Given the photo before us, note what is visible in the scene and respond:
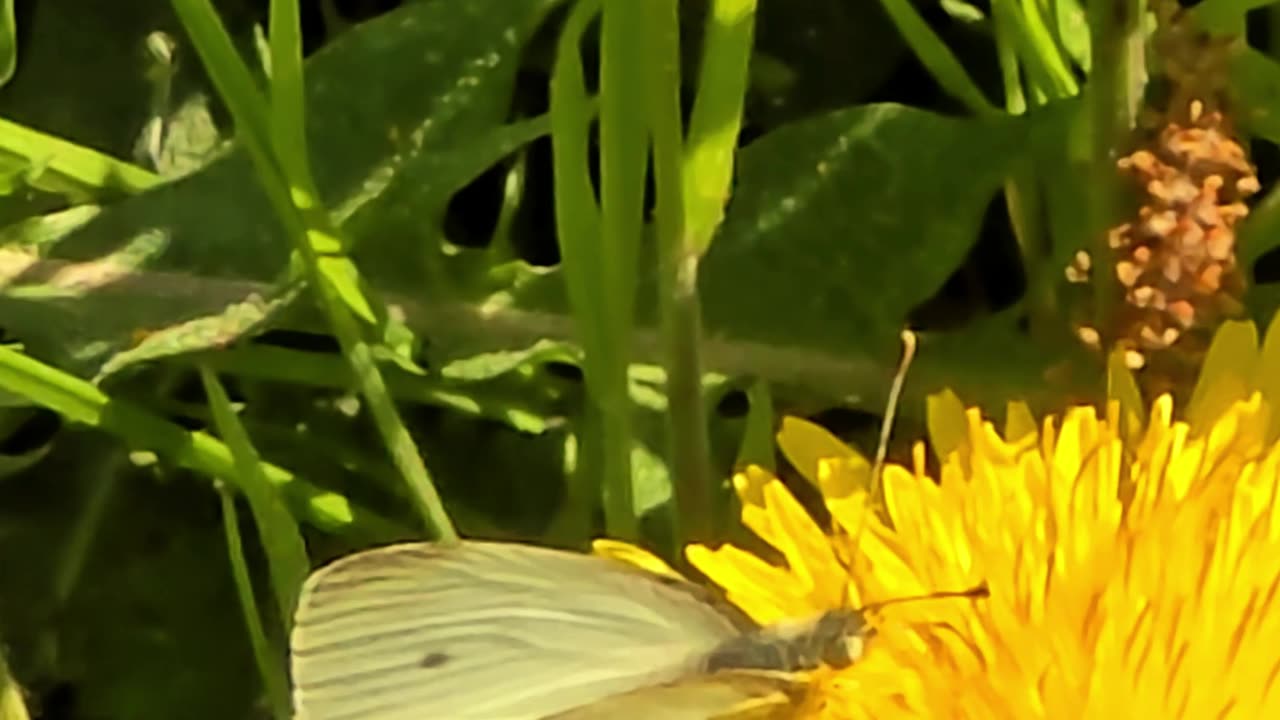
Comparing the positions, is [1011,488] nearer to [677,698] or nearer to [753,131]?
[677,698]

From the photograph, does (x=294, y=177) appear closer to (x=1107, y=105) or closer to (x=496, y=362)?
(x=496, y=362)

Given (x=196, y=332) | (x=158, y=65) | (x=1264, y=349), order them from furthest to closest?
(x=158, y=65), (x=196, y=332), (x=1264, y=349)

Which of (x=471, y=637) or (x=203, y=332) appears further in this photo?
(x=203, y=332)

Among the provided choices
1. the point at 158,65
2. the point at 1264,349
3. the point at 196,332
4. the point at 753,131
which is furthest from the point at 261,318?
the point at 1264,349

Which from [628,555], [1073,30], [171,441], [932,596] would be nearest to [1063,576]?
[932,596]

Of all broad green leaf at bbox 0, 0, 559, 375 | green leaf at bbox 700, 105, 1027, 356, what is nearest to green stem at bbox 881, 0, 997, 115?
green leaf at bbox 700, 105, 1027, 356

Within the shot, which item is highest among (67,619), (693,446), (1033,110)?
(1033,110)
